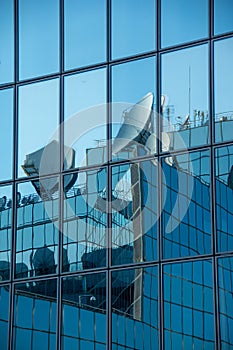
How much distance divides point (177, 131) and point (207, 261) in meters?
3.10

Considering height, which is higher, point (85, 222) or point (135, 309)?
point (85, 222)

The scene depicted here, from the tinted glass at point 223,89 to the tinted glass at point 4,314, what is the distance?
6.33 metres

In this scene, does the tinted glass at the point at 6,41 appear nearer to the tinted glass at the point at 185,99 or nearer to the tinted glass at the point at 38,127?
the tinted glass at the point at 38,127

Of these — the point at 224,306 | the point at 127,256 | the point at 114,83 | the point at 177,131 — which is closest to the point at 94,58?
the point at 114,83

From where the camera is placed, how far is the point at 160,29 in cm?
2838

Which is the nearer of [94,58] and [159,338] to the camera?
[159,338]

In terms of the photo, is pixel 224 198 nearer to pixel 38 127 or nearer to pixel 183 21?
pixel 183 21

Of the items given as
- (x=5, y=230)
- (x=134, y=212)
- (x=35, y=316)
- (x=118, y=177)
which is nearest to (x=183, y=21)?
(x=118, y=177)

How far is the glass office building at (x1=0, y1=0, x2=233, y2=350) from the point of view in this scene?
1056 inches

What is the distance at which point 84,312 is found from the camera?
27750 millimetres

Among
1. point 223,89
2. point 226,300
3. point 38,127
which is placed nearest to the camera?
point 226,300

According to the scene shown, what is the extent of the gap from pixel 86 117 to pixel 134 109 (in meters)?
1.35

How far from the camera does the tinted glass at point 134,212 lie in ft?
89.8

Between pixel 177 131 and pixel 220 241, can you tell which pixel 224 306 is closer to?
pixel 220 241
